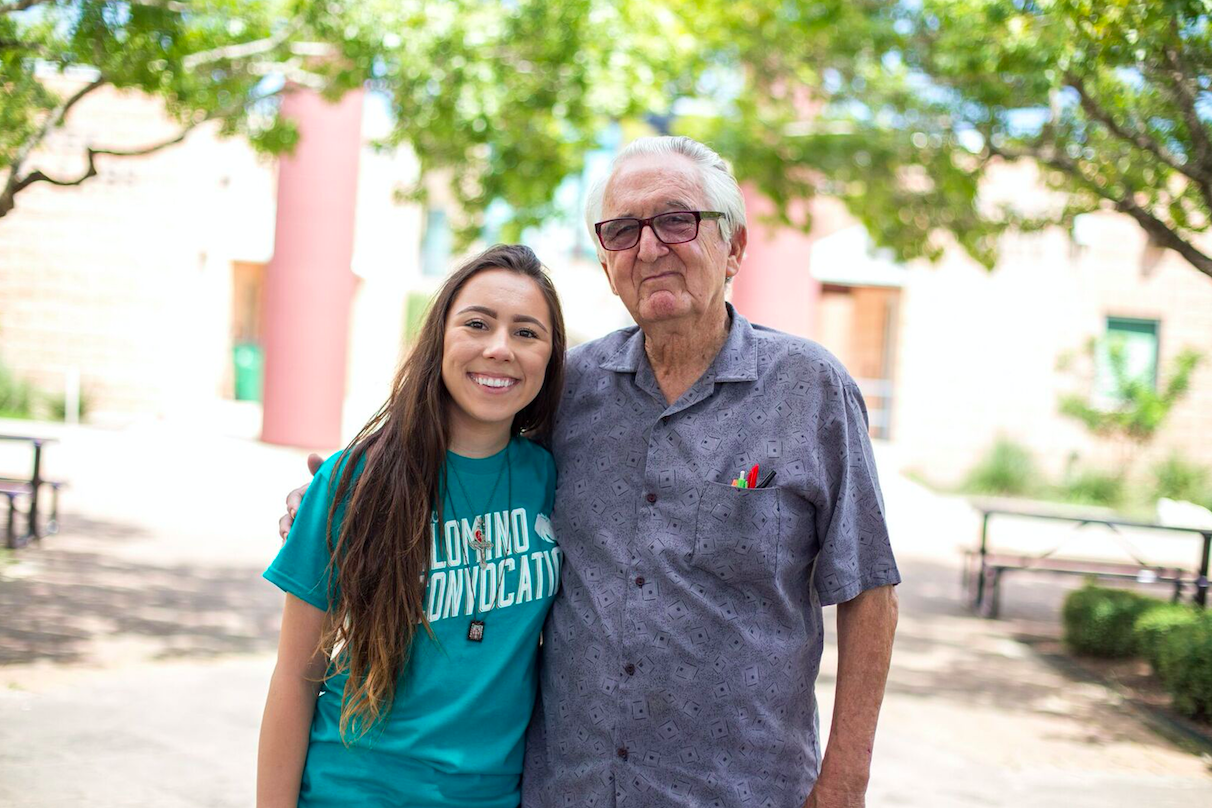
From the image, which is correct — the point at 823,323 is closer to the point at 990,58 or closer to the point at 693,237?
the point at 990,58

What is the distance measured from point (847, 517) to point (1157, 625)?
6.36 meters

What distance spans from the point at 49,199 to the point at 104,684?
53.6 ft

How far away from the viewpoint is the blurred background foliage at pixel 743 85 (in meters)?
5.63

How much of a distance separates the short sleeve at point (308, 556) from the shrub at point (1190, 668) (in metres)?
6.00

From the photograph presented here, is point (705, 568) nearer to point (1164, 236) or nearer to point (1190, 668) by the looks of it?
point (1164, 236)

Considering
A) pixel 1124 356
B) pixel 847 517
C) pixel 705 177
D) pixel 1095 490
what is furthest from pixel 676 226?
pixel 1124 356

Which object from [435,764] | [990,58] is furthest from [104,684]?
[990,58]

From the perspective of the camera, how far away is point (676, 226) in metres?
2.26

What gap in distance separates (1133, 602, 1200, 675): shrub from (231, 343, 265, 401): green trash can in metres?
19.4

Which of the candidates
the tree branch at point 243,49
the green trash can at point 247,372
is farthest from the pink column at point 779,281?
the green trash can at point 247,372

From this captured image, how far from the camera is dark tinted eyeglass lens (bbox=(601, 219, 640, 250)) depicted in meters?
2.27

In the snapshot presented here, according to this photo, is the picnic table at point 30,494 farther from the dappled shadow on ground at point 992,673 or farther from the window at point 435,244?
the window at point 435,244

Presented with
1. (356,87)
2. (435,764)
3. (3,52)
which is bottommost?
(435,764)

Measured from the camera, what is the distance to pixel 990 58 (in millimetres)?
6480
